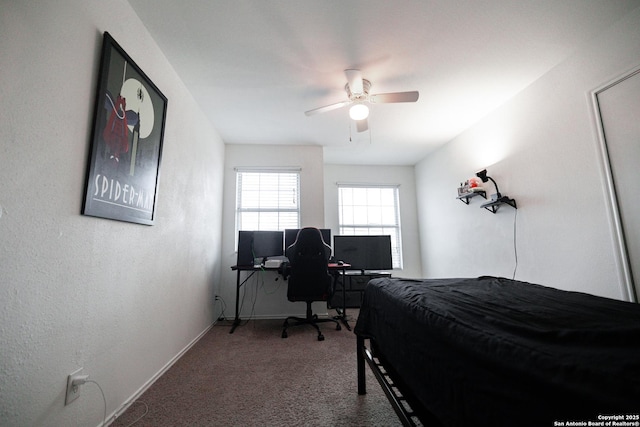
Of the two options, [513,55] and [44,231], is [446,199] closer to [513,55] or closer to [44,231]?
[513,55]

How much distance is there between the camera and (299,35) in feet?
6.15

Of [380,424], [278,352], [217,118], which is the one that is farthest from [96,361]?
[217,118]

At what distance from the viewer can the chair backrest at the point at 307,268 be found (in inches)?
111

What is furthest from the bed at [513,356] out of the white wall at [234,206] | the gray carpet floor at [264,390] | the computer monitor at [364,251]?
the computer monitor at [364,251]

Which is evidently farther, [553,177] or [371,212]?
[371,212]

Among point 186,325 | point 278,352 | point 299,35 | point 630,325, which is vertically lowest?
point 278,352

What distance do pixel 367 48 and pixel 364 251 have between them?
9.46 ft

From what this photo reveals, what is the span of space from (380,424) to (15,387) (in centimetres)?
159

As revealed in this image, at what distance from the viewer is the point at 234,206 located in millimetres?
3791

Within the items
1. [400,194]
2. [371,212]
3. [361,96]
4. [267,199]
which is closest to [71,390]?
[361,96]

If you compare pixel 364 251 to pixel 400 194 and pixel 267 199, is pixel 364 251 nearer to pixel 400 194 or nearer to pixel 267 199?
pixel 400 194

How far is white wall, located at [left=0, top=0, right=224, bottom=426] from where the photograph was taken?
936mm

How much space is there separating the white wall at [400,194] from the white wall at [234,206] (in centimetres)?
88

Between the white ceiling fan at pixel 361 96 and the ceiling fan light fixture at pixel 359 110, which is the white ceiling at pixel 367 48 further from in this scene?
the ceiling fan light fixture at pixel 359 110
